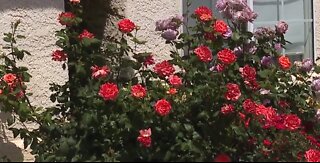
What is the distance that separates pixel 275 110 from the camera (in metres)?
4.29

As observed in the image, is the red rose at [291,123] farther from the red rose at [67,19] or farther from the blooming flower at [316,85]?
the red rose at [67,19]

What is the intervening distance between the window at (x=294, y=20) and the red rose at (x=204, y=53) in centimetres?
172

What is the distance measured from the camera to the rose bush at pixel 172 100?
Result: 3.56m

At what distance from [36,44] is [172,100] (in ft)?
3.98

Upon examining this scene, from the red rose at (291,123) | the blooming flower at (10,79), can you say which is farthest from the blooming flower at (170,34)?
the blooming flower at (10,79)

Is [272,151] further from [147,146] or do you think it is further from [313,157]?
[147,146]

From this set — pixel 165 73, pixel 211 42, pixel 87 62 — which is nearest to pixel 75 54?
pixel 87 62

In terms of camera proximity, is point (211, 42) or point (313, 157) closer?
point (313, 157)

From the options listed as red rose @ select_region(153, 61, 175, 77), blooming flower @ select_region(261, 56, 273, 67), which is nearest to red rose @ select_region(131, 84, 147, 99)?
red rose @ select_region(153, 61, 175, 77)

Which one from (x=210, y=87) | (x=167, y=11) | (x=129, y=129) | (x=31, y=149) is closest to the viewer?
(x=129, y=129)

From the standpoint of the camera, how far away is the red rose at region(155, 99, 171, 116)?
3537mm

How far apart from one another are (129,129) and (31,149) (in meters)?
0.93

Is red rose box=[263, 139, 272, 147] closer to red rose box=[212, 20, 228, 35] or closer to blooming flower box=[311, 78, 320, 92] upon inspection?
red rose box=[212, 20, 228, 35]

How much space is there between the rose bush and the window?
103 centimetres
